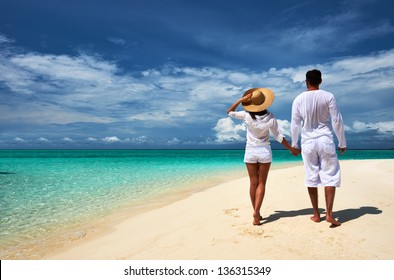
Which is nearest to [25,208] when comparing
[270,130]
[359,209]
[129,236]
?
[129,236]

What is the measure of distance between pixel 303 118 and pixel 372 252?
7.32 feet

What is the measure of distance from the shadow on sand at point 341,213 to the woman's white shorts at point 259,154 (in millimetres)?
1192

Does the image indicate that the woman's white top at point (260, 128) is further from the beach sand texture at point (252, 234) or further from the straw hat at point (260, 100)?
the beach sand texture at point (252, 234)

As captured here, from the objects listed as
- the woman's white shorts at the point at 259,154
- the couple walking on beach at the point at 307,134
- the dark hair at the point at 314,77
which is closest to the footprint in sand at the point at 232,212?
the couple walking on beach at the point at 307,134

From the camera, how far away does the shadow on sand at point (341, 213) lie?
202 inches

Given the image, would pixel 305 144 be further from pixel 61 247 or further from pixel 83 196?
pixel 83 196

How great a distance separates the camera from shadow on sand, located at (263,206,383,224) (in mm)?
5133

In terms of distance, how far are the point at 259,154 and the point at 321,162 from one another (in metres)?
1.03

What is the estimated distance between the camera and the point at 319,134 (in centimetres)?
471

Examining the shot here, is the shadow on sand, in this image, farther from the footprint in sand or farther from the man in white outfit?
the footprint in sand

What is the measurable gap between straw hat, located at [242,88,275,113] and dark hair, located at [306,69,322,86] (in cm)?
65

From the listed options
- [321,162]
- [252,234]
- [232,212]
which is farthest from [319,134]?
[232,212]

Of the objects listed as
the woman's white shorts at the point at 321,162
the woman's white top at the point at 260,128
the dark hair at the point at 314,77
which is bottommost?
the woman's white shorts at the point at 321,162

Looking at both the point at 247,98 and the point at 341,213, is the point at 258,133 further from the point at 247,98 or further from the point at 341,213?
the point at 341,213
